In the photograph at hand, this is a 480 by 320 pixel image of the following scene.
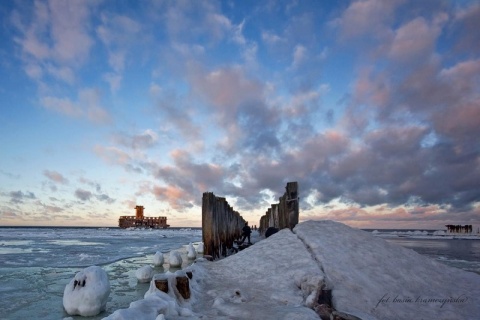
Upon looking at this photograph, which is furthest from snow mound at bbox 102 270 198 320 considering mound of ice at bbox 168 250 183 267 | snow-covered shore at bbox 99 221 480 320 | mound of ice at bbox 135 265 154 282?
mound of ice at bbox 168 250 183 267

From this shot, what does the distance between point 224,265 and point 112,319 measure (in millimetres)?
4746

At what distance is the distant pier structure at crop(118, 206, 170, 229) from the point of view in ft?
308

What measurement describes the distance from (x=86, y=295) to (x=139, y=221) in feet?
305

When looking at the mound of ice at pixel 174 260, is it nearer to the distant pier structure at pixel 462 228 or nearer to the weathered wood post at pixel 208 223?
the weathered wood post at pixel 208 223

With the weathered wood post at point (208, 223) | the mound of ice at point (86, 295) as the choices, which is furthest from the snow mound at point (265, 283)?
the weathered wood post at point (208, 223)

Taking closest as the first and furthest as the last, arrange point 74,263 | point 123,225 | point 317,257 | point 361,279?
point 361,279
point 317,257
point 74,263
point 123,225

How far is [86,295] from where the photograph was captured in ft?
20.5

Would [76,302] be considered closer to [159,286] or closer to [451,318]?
[159,286]

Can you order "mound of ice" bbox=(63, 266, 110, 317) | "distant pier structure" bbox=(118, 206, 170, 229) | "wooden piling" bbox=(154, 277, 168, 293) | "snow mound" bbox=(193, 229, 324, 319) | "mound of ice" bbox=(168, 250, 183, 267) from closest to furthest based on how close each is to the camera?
"snow mound" bbox=(193, 229, 324, 319)
"wooden piling" bbox=(154, 277, 168, 293)
"mound of ice" bbox=(63, 266, 110, 317)
"mound of ice" bbox=(168, 250, 183, 267)
"distant pier structure" bbox=(118, 206, 170, 229)

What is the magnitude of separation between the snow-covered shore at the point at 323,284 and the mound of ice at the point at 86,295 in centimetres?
155

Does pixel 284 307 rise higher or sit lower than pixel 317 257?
lower

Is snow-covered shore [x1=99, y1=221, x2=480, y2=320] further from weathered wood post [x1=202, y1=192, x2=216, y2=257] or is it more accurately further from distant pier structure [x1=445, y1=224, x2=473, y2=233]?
distant pier structure [x1=445, y1=224, x2=473, y2=233]

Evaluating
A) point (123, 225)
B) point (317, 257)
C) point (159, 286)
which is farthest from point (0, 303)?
point (123, 225)

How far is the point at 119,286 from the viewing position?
9195 mm
